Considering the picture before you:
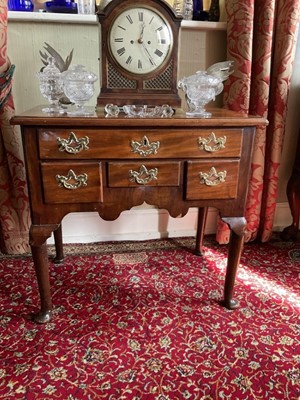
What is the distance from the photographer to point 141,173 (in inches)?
39.8

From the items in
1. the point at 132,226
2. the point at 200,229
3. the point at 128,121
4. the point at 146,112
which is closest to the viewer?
the point at 128,121

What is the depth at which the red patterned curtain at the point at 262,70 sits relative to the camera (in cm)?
141

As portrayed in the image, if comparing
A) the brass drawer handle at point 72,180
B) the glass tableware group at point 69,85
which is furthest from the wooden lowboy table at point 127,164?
the glass tableware group at point 69,85

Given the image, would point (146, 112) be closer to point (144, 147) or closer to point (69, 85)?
point (144, 147)

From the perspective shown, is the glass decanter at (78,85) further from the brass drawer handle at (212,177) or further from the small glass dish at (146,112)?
the brass drawer handle at (212,177)

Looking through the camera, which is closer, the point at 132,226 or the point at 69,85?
the point at 69,85

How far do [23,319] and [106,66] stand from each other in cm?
98

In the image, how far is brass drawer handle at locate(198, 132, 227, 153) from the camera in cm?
101

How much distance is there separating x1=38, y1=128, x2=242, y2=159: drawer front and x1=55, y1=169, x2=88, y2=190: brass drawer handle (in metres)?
0.06

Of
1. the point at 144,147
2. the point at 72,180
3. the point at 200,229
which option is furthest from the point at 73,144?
the point at 200,229

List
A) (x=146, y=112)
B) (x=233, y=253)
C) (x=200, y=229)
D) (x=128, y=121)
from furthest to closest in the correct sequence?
(x=200, y=229) < (x=233, y=253) < (x=146, y=112) < (x=128, y=121)

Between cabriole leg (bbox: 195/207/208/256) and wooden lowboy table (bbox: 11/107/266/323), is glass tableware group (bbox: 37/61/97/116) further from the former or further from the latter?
cabriole leg (bbox: 195/207/208/256)

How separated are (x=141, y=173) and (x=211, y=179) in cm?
24

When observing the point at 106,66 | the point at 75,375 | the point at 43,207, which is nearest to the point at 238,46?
the point at 106,66
